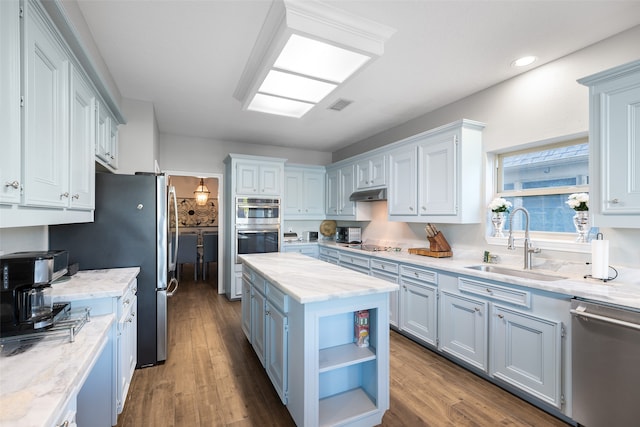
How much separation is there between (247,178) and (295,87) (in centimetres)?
247

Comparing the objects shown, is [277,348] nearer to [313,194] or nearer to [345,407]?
[345,407]

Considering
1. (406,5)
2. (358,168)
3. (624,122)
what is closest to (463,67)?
(406,5)

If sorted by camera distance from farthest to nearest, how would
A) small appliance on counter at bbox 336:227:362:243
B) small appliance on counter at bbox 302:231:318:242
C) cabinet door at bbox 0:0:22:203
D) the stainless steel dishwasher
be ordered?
small appliance on counter at bbox 302:231:318:242, small appliance on counter at bbox 336:227:362:243, the stainless steel dishwasher, cabinet door at bbox 0:0:22:203

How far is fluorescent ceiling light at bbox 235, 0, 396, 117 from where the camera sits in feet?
5.89

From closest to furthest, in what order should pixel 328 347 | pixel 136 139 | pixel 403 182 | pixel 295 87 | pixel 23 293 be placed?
pixel 23 293 < pixel 328 347 < pixel 295 87 < pixel 136 139 < pixel 403 182

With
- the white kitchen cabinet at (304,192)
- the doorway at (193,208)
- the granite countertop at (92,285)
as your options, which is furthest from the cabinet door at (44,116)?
the doorway at (193,208)

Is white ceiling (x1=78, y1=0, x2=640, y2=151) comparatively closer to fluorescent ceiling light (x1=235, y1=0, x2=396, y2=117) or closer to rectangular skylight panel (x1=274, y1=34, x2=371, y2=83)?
fluorescent ceiling light (x1=235, y1=0, x2=396, y2=117)

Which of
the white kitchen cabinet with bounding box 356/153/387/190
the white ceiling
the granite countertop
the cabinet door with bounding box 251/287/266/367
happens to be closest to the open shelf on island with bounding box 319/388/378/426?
the cabinet door with bounding box 251/287/266/367

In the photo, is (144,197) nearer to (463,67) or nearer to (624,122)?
(463,67)

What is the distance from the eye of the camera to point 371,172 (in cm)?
413

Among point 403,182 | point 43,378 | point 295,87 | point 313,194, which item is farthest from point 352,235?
point 43,378

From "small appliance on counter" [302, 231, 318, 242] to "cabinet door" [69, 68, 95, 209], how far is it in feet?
12.4

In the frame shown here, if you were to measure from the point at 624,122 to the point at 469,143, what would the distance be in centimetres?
119

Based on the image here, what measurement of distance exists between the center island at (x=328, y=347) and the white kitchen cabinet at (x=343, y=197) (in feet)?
8.59
